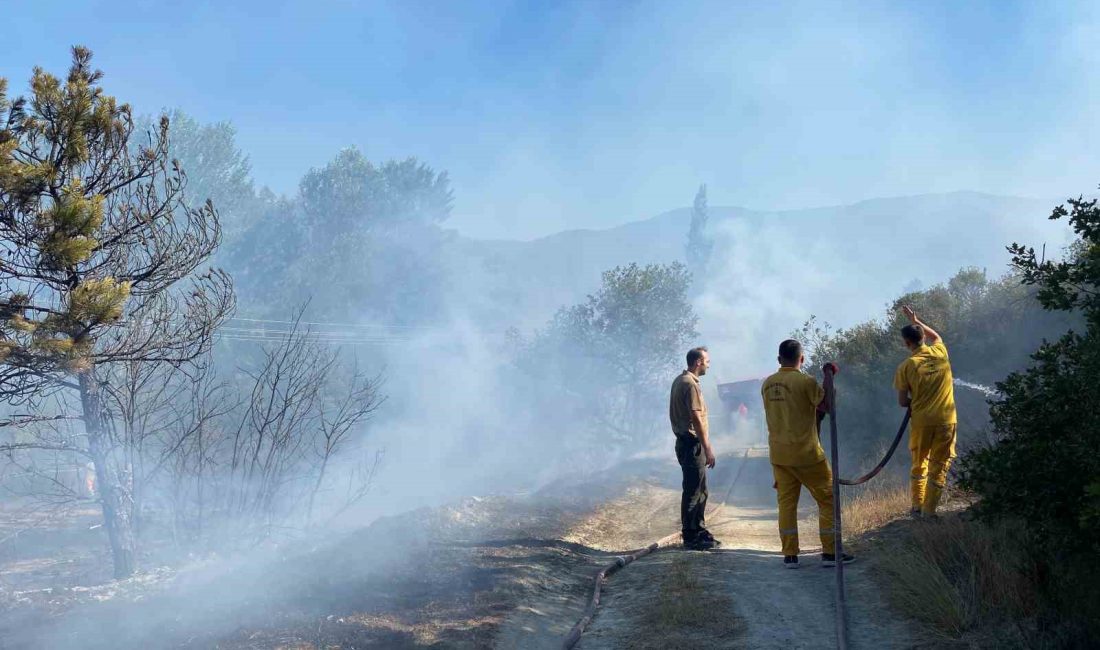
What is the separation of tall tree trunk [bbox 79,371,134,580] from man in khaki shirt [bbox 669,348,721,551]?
283 inches

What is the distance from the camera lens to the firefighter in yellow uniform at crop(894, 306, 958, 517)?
8133 millimetres

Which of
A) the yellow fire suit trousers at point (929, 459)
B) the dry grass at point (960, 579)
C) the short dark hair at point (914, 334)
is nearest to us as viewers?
the dry grass at point (960, 579)

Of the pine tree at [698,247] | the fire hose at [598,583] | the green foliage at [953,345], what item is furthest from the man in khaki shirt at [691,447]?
the pine tree at [698,247]

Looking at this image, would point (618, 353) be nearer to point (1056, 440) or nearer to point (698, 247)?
point (1056, 440)

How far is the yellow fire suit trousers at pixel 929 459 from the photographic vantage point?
26.5ft

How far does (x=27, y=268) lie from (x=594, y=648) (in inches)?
278

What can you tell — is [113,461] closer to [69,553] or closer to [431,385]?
[69,553]

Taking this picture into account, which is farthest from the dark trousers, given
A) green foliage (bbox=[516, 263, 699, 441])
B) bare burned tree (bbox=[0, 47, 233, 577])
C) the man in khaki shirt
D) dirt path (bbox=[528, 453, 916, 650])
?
green foliage (bbox=[516, 263, 699, 441])

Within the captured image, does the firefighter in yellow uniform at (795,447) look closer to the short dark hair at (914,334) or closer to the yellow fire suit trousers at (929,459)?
the yellow fire suit trousers at (929,459)

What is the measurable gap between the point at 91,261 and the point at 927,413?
9369 mm

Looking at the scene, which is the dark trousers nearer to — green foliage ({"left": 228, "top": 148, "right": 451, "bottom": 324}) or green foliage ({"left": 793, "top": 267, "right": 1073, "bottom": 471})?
green foliage ({"left": 793, "top": 267, "right": 1073, "bottom": 471})

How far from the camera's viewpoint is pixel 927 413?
8.20 metres

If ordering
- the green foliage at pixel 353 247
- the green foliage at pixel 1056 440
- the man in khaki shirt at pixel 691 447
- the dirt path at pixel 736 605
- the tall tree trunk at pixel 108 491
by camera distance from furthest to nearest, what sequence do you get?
the green foliage at pixel 353 247, the tall tree trunk at pixel 108 491, the man in khaki shirt at pixel 691 447, the dirt path at pixel 736 605, the green foliage at pixel 1056 440

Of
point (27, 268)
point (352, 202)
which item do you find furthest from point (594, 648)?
point (352, 202)
